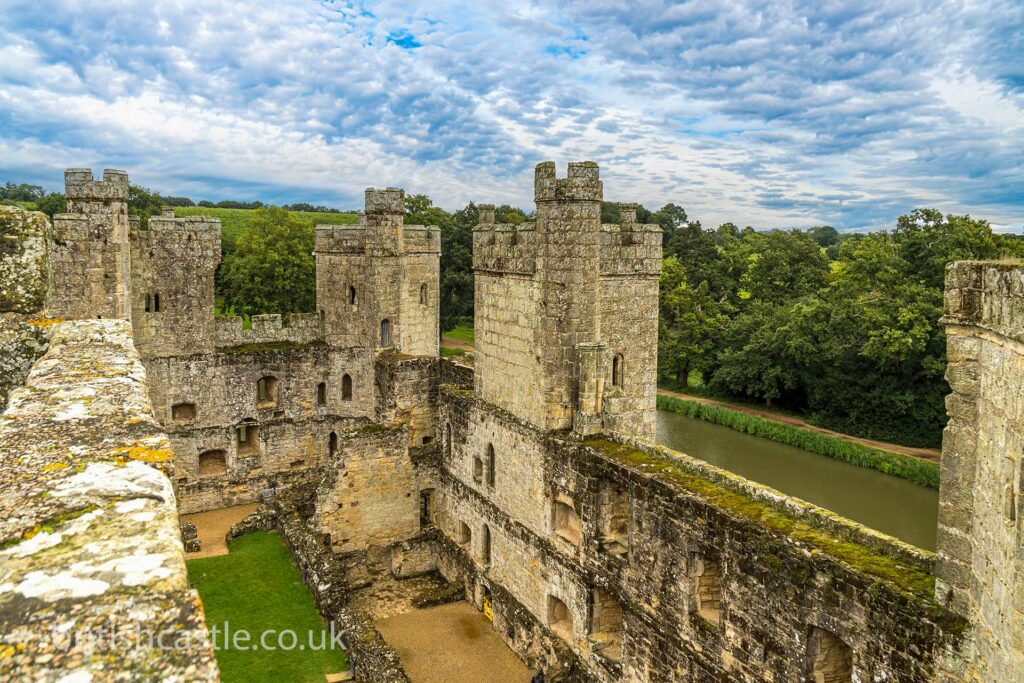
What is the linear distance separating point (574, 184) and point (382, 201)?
8.70 m

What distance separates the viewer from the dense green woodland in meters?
30.8

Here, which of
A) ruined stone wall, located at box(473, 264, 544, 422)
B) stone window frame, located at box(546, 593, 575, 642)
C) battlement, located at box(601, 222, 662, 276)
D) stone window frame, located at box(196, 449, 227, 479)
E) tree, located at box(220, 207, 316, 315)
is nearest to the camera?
stone window frame, located at box(546, 593, 575, 642)

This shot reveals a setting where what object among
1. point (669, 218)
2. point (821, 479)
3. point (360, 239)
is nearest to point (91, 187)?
point (360, 239)

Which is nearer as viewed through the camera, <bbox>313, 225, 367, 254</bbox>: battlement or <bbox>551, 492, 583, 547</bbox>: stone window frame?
<bbox>551, 492, 583, 547</bbox>: stone window frame

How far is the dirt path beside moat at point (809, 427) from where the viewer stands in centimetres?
3016

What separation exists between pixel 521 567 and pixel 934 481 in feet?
66.4

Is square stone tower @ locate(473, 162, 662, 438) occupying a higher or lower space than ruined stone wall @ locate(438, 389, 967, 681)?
higher

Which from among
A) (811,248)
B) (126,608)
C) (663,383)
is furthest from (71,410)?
(811,248)

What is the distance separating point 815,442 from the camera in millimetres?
31781

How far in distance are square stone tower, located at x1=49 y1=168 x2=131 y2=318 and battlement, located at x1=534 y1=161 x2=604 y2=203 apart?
10.8 metres

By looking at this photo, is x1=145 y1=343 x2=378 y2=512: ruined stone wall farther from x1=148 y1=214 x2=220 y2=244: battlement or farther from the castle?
x1=148 y1=214 x2=220 y2=244: battlement

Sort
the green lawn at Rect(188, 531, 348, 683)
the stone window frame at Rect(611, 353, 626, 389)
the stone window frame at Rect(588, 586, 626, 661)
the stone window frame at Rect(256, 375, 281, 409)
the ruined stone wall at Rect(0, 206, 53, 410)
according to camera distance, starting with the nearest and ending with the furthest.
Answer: the ruined stone wall at Rect(0, 206, 53, 410) < the stone window frame at Rect(588, 586, 626, 661) < the green lawn at Rect(188, 531, 348, 683) < the stone window frame at Rect(611, 353, 626, 389) < the stone window frame at Rect(256, 375, 281, 409)

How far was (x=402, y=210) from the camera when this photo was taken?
66.2 feet

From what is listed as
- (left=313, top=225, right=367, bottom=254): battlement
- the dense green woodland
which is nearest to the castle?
(left=313, top=225, right=367, bottom=254): battlement
